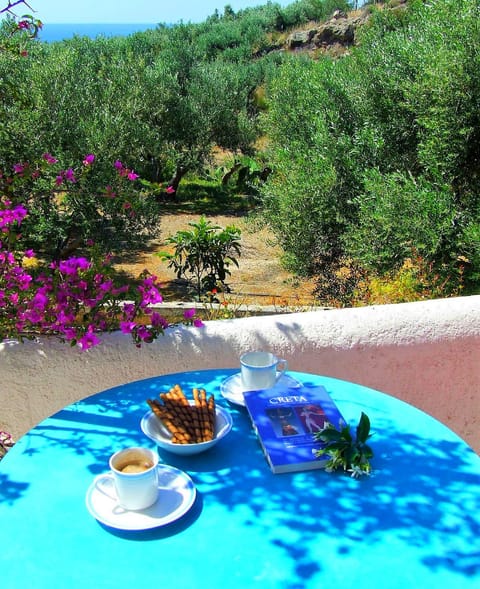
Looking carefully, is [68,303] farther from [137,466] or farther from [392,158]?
[392,158]

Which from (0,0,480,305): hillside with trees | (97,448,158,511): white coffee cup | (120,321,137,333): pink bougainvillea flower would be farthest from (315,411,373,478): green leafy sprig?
(0,0,480,305): hillside with trees

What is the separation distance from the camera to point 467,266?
625 cm

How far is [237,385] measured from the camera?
2.58 meters

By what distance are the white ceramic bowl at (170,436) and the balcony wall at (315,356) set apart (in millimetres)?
1048

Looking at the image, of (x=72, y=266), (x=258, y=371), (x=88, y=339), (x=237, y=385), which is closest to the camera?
(x=258, y=371)

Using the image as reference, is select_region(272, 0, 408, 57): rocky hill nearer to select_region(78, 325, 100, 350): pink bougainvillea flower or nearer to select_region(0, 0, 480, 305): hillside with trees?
select_region(0, 0, 480, 305): hillside with trees

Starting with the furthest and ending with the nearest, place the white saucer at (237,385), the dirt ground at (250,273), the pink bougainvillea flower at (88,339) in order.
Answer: the dirt ground at (250,273) < the pink bougainvillea flower at (88,339) < the white saucer at (237,385)

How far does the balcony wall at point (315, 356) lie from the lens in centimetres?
334

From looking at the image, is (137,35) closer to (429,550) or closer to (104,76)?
(104,76)

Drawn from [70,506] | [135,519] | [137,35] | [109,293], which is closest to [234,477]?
[135,519]

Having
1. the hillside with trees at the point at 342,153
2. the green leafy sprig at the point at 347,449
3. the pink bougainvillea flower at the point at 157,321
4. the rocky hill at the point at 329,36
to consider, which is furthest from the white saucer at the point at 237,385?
the rocky hill at the point at 329,36

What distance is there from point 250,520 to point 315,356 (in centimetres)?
179

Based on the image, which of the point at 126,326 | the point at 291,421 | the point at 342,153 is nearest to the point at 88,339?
the point at 126,326

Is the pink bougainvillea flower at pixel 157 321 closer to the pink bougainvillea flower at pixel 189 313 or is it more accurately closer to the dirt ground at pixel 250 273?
the pink bougainvillea flower at pixel 189 313
